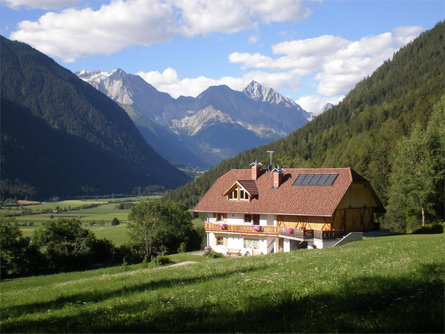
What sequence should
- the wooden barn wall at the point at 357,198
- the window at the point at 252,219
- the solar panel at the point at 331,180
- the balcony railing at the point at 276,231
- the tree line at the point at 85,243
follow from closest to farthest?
1. the balcony railing at the point at 276,231
2. the wooden barn wall at the point at 357,198
3. the solar panel at the point at 331,180
4. the window at the point at 252,219
5. the tree line at the point at 85,243

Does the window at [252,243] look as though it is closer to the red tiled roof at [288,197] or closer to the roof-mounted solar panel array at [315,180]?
the red tiled roof at [288,197]

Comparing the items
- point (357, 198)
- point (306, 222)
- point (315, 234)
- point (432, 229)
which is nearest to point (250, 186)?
point (306, 222)

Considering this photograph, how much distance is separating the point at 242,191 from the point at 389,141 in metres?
71.8

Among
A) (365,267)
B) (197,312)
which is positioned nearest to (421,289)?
(365,267)

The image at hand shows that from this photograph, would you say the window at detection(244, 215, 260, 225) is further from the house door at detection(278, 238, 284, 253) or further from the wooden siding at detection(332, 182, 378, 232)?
the wooden siding at detection(332, 182, 378, 232)

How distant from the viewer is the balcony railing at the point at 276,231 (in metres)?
41.1

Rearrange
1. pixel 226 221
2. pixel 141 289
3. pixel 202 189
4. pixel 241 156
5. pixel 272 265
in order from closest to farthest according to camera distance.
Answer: pixel 141 289 < pixel 272 265 < pixel 226 221 < pixel 202 189 < pixel 241 156

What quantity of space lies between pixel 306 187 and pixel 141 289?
112 ft

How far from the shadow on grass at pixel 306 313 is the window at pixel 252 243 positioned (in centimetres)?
3571

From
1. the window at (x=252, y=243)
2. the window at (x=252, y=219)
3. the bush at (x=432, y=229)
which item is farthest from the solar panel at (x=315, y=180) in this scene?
the bush at (x=432, y=229)

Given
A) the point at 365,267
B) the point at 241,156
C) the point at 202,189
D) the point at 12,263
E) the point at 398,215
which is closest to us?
the point at 365,267

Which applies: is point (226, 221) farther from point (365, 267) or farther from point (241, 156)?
point (241, 156)

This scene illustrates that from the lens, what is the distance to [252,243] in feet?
155

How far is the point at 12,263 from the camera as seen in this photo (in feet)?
A: 177
